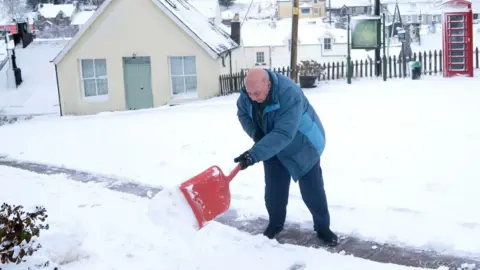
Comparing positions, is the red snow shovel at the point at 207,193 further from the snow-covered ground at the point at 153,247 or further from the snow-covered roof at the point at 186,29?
the snow-covered roof at the point at 186,29

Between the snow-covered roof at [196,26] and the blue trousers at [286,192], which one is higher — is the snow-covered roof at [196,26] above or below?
above

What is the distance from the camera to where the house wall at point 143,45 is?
23406 mm

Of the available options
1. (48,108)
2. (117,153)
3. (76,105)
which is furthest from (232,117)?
(48,108)

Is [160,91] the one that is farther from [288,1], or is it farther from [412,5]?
[412,5]

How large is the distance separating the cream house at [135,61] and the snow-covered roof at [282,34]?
22.6 meters

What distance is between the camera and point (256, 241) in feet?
17.5

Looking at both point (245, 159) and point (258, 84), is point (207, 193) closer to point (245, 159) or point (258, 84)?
point (245, 159)

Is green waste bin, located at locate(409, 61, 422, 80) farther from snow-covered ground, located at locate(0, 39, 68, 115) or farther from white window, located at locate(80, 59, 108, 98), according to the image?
snow-covered ground, located at locate(0, 39, 68, 115)

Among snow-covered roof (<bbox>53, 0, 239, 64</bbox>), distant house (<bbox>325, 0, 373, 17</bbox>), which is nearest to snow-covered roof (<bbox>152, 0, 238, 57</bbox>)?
snow-covered roof (<bbox>53, 0, 239, 64</bbox>)

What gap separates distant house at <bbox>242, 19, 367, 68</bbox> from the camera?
152ft

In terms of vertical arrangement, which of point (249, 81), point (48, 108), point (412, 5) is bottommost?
point (48, 108)

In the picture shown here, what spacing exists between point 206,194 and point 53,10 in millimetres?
73528

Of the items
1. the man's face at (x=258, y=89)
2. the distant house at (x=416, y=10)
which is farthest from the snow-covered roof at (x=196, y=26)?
the distant house at (x=416, y=10)

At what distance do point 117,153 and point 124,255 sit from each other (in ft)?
18.6
